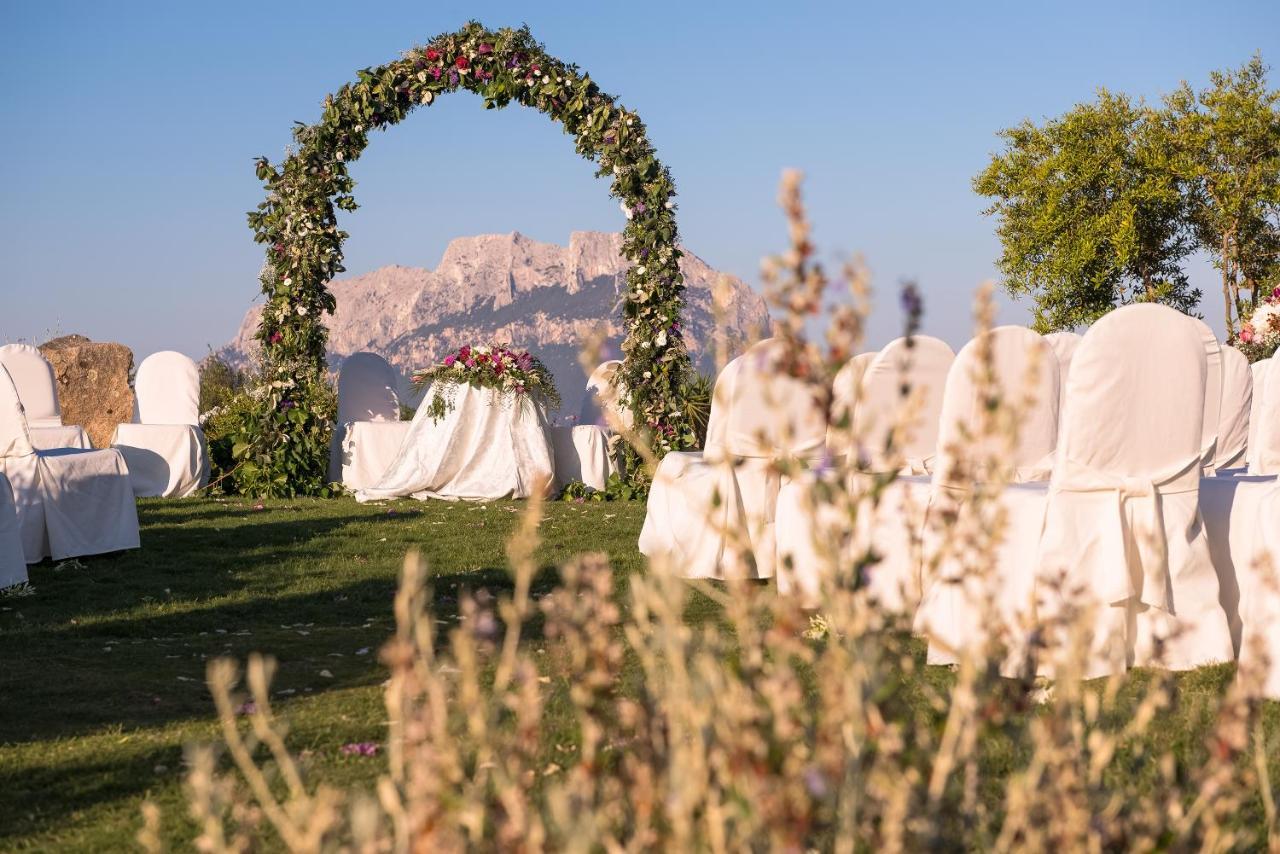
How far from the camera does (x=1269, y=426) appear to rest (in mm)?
5770

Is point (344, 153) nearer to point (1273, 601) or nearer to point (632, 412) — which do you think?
point (632, 412)

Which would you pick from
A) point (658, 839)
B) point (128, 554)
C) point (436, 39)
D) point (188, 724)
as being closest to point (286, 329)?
point (436, 39)

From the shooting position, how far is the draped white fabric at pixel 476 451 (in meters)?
11.7

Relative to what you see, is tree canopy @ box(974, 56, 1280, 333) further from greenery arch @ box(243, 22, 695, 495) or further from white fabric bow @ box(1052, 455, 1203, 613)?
white fabric bow @ box(1052, 455, 1203, 613)

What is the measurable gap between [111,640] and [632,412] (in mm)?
6848

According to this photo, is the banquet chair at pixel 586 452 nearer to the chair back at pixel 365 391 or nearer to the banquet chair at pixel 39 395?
the chair back at pixel 365 391

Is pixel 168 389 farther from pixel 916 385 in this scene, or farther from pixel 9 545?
pixel 916 385

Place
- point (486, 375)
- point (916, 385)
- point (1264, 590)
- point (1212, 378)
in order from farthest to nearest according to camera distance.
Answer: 1. point (486, 375)
2. point (916, 385)
3. point (1212, 378)
4. point (1264, 590)

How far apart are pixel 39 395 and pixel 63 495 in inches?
169

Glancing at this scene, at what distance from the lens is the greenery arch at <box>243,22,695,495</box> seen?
38.8 ft

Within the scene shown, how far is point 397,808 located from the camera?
1255 mm

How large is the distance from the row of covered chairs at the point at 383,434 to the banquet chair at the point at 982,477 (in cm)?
614

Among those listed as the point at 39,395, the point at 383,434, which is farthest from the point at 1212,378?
the point at 39,395

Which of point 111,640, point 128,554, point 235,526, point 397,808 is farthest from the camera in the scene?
point 235,526
